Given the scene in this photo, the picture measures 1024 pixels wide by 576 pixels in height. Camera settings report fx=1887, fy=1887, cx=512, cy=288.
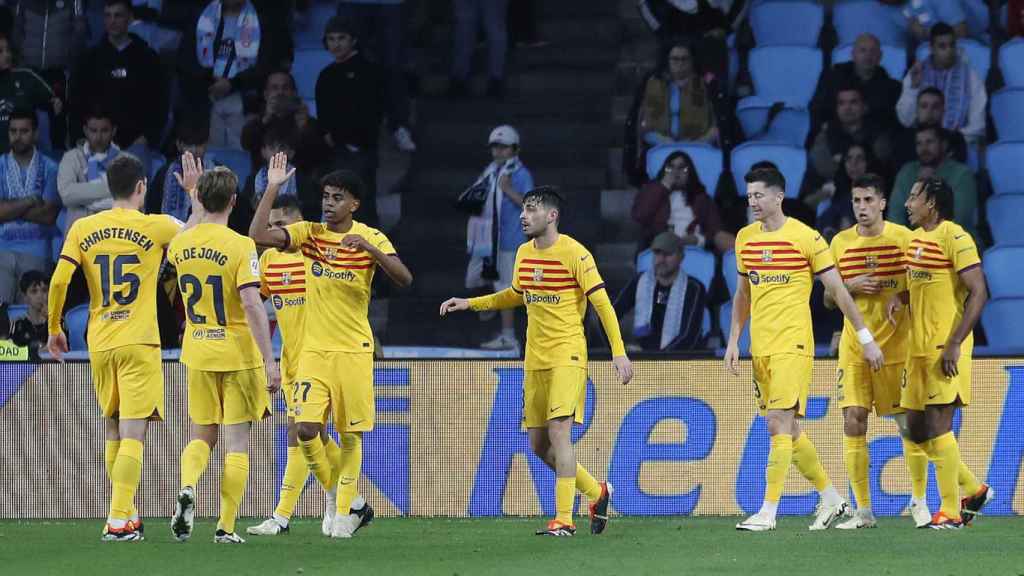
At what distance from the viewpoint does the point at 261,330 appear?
414 inches

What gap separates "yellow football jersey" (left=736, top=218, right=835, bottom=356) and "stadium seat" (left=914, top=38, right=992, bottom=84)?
7.25m

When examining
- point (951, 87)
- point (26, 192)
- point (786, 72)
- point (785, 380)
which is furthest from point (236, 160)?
point (785, 380)

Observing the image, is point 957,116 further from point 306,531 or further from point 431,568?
point 431,568

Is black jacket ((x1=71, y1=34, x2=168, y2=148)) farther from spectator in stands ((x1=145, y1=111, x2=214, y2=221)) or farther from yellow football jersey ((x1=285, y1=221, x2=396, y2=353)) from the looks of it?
yellow football jersey ((x1=285, y1=221, x2=396, y2=353))

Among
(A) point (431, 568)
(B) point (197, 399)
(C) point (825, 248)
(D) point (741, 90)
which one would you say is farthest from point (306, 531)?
(D) point (741, 90)

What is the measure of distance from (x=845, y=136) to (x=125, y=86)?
685cm

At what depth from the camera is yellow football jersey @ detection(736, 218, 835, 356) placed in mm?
11570

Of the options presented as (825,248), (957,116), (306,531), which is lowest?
(306,531)

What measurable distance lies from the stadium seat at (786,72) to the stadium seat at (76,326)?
272 inches

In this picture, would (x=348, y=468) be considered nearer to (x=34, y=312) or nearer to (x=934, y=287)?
(x=934, y=287)

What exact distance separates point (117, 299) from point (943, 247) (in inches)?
201

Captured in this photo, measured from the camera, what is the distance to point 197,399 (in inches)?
428

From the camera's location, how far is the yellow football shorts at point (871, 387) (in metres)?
12.0

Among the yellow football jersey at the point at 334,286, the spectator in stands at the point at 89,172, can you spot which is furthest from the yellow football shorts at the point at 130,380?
the spectator in stands at the point at 89,172
